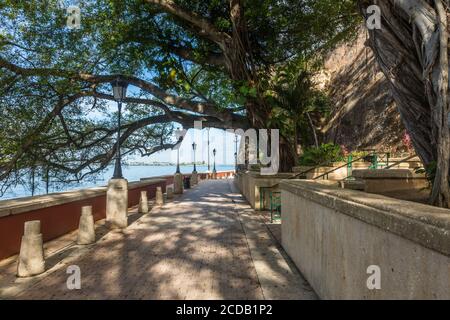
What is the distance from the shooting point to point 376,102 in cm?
2283

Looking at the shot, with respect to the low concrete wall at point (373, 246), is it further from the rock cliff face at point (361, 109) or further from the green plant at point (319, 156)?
the rock cliff face at point (361, 109)

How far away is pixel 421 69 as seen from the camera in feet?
17.4

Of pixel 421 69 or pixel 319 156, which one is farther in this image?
pixel 319 156

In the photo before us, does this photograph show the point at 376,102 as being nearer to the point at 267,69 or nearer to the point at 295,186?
the point at 267,69

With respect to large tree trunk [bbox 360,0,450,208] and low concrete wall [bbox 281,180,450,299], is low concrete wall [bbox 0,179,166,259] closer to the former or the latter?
low concrete wall [bbox 281,180,450,299]

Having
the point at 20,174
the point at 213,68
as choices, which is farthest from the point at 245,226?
the point at 20,174

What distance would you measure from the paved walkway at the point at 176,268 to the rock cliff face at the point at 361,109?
16.0 meters

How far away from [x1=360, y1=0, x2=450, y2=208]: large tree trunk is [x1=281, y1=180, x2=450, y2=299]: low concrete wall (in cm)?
148

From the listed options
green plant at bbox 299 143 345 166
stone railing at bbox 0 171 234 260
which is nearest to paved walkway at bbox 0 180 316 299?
stone railing at bbox 0 171 234 260

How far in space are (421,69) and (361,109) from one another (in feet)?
65.3

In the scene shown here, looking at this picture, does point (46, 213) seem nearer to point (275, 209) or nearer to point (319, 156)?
point (275, 209)

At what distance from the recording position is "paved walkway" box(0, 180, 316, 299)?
4766 mm

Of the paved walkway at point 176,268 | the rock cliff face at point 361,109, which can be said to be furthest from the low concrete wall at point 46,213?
the rock cliff face at point 361,109

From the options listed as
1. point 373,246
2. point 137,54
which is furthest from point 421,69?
point 137,54
